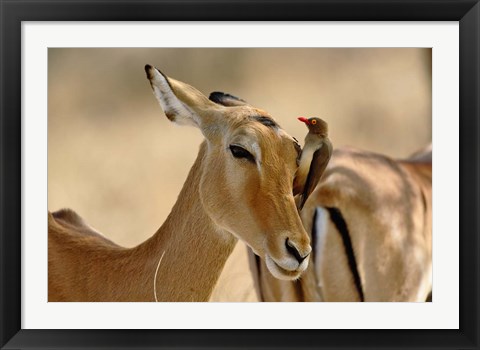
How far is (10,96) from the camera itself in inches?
167

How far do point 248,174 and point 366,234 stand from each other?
0.78 m

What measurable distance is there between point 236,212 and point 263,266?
439 mm

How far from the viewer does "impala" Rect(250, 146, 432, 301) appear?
4.49 m

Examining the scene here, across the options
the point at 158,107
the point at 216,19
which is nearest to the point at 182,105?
the point at 158,107

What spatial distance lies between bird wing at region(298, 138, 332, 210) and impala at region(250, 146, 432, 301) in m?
0.07

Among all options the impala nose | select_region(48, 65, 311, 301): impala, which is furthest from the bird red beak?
the impala nose

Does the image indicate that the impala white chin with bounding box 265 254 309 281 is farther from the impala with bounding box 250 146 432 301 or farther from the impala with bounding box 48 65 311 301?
the impala with bounding box 250 146 432 301

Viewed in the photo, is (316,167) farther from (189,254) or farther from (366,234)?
(189,254)

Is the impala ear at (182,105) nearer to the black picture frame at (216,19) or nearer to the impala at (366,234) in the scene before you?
the black picture frame at (216,19)

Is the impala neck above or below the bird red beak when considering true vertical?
below

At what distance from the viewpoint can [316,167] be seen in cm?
432

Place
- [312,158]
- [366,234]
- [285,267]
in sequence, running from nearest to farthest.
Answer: [285,267] < [312,158] < [366,234]

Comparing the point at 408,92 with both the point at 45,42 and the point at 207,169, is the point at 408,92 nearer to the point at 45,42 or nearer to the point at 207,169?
the point at 207,169

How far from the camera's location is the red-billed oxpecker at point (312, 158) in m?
4.24
